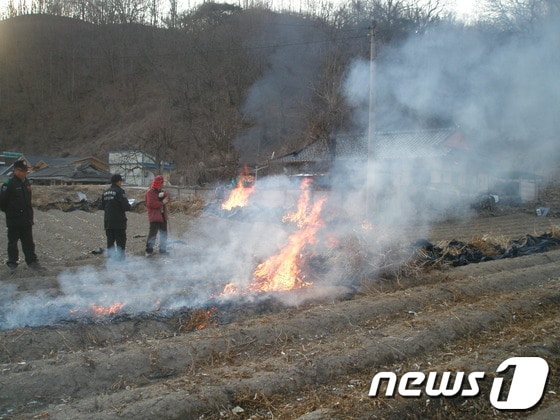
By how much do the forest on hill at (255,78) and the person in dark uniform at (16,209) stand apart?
36.8 ft

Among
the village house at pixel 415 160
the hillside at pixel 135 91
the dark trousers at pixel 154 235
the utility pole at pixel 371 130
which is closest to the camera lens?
the dark trousers at pixel 154 235

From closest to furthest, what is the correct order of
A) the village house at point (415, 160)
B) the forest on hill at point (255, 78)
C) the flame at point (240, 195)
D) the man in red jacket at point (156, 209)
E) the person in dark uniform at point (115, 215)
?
the person in dark uniform at point (115, 215), the man in red jacket at point (156, 209), the forest on hill at point (255, 78), the village house at point (415, 160), the flame at point (240, 195)

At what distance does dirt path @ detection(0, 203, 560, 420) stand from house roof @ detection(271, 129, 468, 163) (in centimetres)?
1210

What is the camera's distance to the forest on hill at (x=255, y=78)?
46.3ft

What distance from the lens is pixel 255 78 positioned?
31.3 m

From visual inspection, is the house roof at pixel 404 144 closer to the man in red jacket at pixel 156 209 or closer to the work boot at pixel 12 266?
the man in red jacket at pixel 156 209

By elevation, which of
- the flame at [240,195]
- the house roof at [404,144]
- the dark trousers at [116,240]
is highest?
the house roof at [404,144]

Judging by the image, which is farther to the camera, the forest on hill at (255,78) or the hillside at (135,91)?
the hillside at (135,91)

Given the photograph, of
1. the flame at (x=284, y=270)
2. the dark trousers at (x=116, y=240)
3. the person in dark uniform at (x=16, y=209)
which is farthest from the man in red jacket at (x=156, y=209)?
the flame at (x=284, y=270)

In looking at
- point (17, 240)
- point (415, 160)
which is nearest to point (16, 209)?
point (17, 240)

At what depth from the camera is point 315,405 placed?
401 centimetres

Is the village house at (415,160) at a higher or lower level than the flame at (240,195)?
higher

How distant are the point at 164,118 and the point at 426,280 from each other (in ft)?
190

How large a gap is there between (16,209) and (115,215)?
1.77m
